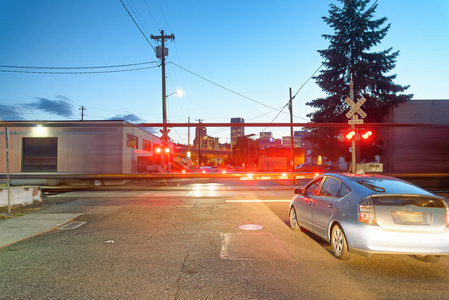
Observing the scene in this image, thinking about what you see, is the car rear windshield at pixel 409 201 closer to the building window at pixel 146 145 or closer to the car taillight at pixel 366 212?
the car taillight at pixel 366 212

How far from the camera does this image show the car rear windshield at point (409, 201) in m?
4.73

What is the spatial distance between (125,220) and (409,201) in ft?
24.0

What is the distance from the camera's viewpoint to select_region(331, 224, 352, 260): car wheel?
5018 mm

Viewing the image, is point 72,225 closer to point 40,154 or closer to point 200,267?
point 200,267

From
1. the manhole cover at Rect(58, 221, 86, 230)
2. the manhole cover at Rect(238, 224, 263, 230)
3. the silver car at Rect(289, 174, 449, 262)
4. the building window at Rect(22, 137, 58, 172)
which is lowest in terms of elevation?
the manhole cover at Rect(58, 221, 86, 230)

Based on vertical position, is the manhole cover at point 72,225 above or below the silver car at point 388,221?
below

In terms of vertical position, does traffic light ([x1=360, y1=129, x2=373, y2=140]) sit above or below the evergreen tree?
below

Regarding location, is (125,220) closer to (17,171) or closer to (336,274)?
(336,274)

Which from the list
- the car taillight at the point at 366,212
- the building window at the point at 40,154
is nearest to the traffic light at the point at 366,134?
the car taillight at the point at 366,212

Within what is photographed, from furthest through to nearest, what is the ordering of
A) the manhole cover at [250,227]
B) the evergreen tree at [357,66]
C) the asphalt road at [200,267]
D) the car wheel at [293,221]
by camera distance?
1. the evergreen tree at [357,66]
2. the manhole cover at [250,227]
3. the car wheel at [293,221]
4. the asphalt road at [200,267]

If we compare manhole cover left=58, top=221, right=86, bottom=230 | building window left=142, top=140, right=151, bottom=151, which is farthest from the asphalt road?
building window left=142, top=140, right=151, bottom=151

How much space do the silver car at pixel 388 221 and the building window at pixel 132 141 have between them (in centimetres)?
1570

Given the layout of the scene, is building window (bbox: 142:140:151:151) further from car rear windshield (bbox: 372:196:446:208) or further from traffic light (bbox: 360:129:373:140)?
car rear windshield (bbox: 372:196:446:208)

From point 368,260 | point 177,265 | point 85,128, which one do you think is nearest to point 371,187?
point 368,260
